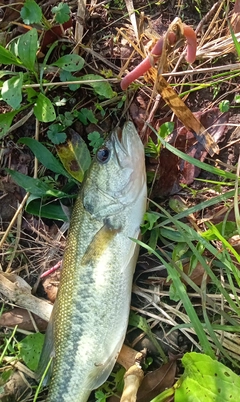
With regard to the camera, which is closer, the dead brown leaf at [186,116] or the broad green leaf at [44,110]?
the dead brown leaf at [186,116]

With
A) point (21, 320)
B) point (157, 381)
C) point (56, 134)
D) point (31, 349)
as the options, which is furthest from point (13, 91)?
point (157, 381)

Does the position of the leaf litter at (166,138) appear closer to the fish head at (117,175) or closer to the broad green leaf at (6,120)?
the broad green leaf at (6,120)

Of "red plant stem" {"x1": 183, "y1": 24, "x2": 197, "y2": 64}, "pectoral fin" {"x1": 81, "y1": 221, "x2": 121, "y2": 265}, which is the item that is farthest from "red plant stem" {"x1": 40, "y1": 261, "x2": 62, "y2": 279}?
"red plant stem" {"x1": 183, "y1": 24, "x2": 197, "y2": 64}

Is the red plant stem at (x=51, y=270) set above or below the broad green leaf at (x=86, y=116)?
below

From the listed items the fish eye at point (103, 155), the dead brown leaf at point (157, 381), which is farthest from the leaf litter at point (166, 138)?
the fish eye at point (103, 155)

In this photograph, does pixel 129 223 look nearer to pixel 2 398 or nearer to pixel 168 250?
pixel 168 250

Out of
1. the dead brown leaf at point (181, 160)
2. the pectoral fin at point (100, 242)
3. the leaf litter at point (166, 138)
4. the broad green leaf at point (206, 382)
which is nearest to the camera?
the broad green leaf at point (206, 382)

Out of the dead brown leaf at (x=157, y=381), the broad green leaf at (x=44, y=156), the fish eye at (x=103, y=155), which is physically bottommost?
the dead brown leaf at (x=157, y=381)
